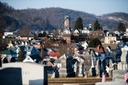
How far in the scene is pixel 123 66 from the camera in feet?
65.1

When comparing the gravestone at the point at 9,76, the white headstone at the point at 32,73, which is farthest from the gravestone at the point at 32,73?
the gravestone at the point at 9,76

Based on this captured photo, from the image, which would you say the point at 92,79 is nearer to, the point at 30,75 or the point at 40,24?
the point at 30,75

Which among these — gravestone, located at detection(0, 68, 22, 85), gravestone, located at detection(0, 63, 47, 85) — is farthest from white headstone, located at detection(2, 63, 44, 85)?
gravestone, located at detection(0, 68, 22, 85)

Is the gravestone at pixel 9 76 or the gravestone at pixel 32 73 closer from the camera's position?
the gravestone at pixel 9 76

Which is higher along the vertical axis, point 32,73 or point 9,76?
point 9,76

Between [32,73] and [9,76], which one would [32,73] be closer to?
[32,73]

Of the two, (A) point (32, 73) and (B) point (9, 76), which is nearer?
(B) point (9, 76)

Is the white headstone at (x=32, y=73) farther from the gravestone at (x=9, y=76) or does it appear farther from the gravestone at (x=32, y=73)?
the gravestone at (x=9, y=76)

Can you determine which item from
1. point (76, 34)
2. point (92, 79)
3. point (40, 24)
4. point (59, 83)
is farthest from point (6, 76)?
point (40, 24)

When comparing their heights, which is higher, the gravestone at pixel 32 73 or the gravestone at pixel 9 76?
the gravestone at pixel 9 76

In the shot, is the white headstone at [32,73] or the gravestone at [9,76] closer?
the gravestone at [9,76]

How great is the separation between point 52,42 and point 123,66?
44.2 meters

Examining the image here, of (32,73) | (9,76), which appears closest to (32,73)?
(32,73)

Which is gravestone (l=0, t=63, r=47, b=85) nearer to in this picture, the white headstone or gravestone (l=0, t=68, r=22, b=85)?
the white headstone
